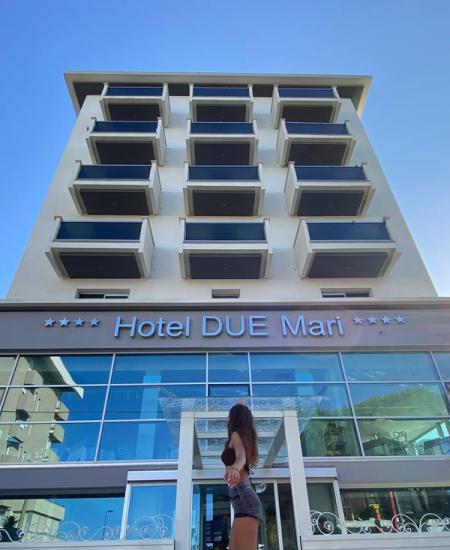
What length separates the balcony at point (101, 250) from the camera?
40.9 feet

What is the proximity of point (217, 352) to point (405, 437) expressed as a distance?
531cm

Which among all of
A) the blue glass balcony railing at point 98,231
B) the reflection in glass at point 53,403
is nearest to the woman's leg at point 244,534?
the reflection in glass at point 53,403

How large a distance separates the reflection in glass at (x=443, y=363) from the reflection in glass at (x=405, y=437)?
130 centimetres

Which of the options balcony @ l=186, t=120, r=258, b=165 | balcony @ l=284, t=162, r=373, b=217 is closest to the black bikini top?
balcony @ l=284, t=162, r=373, b=217

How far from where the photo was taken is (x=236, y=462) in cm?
358

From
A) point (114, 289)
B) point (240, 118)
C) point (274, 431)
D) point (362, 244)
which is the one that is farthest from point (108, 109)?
point (274, 431)

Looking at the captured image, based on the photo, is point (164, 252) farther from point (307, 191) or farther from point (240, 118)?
point (240, 118)

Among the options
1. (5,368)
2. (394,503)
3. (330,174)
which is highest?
(330,174)

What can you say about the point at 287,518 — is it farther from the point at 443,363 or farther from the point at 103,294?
the point at 103,294

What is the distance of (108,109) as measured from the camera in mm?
18094

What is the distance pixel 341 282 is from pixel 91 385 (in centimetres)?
857

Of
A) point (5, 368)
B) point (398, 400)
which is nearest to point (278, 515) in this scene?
point (398, 400)

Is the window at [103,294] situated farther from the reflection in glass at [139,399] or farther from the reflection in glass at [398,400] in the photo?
the reflection in glass at [398,400]

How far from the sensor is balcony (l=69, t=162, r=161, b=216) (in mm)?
14148
